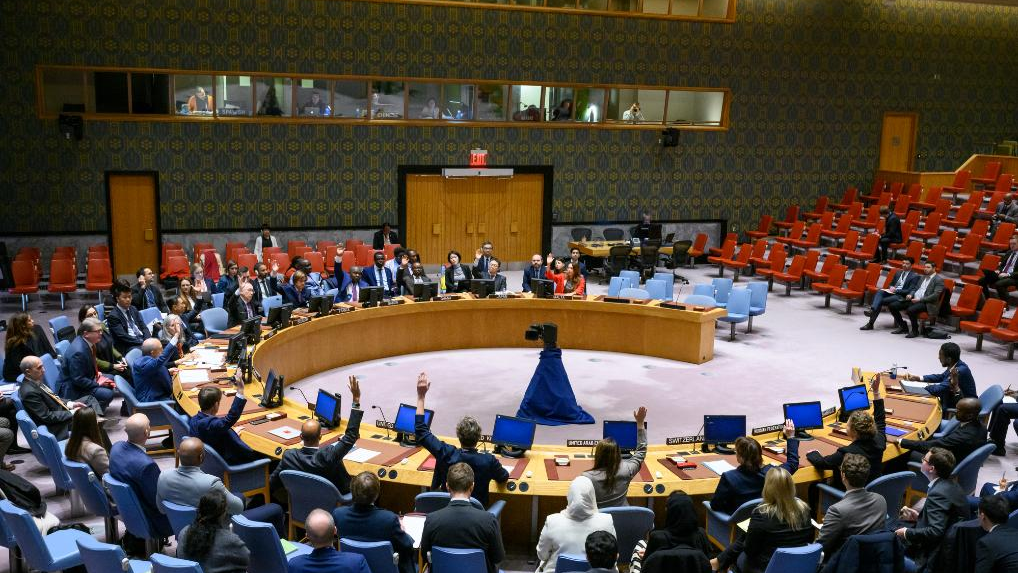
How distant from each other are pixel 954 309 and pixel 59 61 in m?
15.8

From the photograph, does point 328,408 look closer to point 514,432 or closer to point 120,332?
point 514,432

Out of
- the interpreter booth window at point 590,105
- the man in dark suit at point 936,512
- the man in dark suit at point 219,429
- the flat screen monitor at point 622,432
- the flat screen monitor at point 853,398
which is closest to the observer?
the man in dark suit at point 936,512

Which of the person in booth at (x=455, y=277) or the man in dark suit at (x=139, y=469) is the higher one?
the person in booth at (x=455, y=277)

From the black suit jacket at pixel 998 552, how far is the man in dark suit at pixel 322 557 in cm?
363

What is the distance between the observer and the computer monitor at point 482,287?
13867mm

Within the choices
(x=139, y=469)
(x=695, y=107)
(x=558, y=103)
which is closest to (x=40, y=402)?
(x=139, y=469)

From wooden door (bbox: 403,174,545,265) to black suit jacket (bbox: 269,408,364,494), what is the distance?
42.1 ft

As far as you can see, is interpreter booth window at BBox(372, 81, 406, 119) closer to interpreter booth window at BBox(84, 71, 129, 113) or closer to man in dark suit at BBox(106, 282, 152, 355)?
interpreter booth window at BBox(84, 71, 129, 113)

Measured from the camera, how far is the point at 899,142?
23031 millimetres

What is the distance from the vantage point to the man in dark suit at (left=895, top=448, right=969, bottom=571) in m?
6.30

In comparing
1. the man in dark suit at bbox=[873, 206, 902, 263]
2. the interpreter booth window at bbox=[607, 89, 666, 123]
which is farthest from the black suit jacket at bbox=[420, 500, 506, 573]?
the interpreter booth window at bbox=[607, 89, 666, 123]

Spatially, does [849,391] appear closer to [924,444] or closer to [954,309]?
[924,444]

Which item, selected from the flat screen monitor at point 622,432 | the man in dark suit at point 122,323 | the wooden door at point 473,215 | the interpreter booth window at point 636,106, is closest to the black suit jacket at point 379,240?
the wooden door at point 473,215

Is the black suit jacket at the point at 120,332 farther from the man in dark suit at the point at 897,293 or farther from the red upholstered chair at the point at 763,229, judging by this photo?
the red upholstered chair at the point at 763,229
